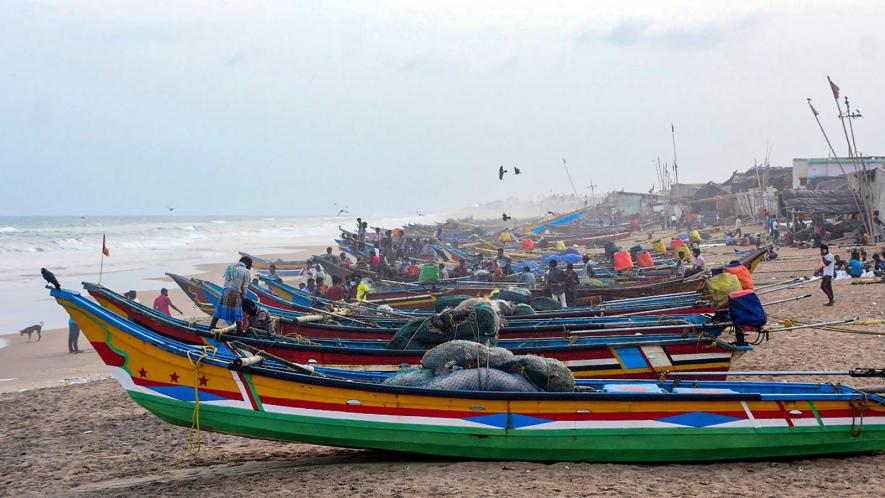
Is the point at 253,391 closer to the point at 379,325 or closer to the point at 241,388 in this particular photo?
the point at 241,388

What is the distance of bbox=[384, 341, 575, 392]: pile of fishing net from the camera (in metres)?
7.30

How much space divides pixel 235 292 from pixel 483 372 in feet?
15.3

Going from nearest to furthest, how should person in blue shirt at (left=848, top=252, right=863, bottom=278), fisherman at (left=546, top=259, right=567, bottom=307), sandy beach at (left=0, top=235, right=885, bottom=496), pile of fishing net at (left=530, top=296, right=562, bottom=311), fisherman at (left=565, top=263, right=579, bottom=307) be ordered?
sandy beach at (left=0, top=235, right=885, bottom=496) → pile of fishing net at (left=530, top=296, right=562, bottom=311) → fisherman at (left=565, top=263, right=579, bottom=307) → fisherman at (left=546, top=259, right=567, bottom=307) → person in blue shirt at (left=848, top=252, right=863, bottom=278)

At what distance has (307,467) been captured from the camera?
7.49 meters

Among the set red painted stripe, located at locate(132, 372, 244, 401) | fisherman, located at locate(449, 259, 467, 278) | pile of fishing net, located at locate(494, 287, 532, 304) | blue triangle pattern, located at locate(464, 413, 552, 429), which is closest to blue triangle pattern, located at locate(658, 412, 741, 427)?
blue triangle pattern, located at locate(464, 413, 552, 429)

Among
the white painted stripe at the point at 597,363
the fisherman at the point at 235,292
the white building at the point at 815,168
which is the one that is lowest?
the white painted stripe at the point at 597,363

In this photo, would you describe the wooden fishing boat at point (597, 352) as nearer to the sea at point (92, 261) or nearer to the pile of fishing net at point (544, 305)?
the pile of fishing net at point (544, 305)

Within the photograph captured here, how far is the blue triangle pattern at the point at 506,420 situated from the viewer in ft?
22.9

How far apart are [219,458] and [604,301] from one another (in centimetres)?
1025

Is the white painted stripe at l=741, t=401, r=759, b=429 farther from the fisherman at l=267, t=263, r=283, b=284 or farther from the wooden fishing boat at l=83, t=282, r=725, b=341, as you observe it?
the fisherman at l=267, t=263, r=283, b=284

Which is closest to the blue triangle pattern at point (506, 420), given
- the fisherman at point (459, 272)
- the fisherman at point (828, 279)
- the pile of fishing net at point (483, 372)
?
the pile of fishing net at point (483, 372)

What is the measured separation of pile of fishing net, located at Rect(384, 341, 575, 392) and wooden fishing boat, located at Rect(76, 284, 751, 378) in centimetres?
172

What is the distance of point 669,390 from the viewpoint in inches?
306

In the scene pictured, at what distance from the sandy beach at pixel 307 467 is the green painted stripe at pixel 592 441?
109 millimetres
